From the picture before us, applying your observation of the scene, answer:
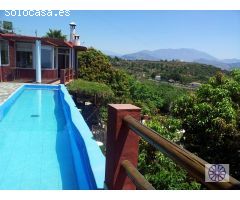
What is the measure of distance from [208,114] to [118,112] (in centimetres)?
1104

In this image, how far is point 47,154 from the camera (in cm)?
563

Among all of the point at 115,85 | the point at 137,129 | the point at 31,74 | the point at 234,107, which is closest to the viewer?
the point at 137,129

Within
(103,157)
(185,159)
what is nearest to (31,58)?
(103,157)

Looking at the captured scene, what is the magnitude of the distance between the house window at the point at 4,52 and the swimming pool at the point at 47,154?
903 cm

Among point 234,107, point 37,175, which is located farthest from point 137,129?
point 234,107

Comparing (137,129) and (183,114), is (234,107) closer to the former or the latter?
(183,114)

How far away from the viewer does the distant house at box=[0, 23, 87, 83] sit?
17.9 meters

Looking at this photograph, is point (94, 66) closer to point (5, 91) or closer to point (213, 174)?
point (5, 91)

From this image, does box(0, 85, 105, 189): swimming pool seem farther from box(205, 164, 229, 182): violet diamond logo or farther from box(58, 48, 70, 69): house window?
box(58, 48, 70, 69): house window

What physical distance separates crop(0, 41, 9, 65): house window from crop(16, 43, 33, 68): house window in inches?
31.1

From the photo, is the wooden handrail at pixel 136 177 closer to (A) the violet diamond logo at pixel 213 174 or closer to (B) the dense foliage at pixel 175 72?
(A) the violet diamond logo at pixel 213 174

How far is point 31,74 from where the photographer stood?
19.3 metres

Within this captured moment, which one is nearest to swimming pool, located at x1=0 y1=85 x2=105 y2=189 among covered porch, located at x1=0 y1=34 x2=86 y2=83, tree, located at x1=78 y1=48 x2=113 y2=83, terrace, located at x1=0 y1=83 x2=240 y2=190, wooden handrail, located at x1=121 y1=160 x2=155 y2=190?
terrace, located at x1=0 y1=83 x2=240 y2=190
